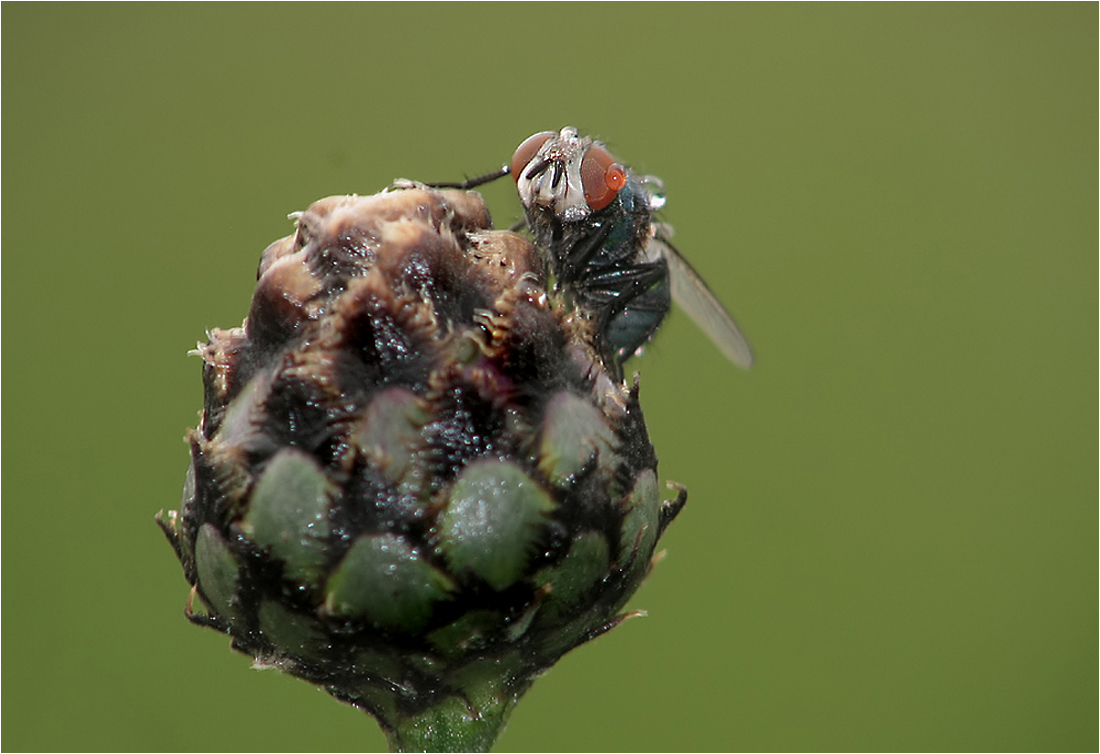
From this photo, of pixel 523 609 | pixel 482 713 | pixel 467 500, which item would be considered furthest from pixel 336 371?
pixel 482 713

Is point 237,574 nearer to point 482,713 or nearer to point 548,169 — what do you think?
point 482,713

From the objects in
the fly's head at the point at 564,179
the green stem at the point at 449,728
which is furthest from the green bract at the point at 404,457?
the fly's head at the point at 564,179

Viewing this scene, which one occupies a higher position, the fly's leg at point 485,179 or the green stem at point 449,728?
the fly's leg at point 485,179

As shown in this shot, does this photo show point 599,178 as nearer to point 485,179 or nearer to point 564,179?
point 564,179

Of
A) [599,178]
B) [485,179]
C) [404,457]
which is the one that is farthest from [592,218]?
[404,457]

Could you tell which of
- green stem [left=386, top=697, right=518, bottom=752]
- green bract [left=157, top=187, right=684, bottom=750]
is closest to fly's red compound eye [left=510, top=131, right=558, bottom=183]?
green bract [left=157, top=187, right=684, bottom=750]

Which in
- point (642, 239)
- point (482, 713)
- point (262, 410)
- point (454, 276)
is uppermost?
point (642, 239)

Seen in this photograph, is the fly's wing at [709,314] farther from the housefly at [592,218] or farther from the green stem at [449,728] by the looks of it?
the green stem at [449,728]
